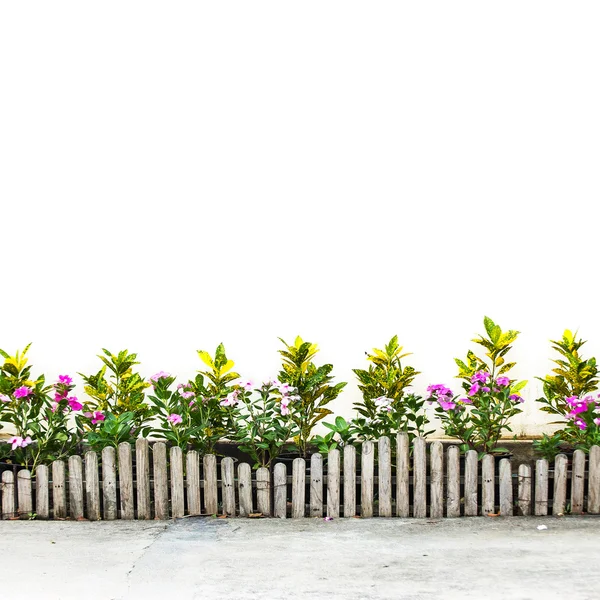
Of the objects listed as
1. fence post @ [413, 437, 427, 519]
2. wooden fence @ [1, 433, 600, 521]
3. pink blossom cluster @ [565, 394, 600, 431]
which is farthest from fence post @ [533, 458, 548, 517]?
fence post @ [413, 437, 427, 519]

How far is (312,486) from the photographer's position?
4.57 meters

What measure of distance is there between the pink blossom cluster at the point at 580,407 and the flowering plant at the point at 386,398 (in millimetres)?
865

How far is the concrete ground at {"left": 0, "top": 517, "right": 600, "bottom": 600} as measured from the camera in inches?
131

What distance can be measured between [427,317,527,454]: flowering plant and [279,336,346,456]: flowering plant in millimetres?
633

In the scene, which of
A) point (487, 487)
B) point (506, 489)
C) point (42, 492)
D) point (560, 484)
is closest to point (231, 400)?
point (42, 492)

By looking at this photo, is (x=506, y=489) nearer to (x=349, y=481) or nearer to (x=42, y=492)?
(x=349, y=481)

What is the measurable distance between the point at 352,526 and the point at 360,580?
3.05 ft

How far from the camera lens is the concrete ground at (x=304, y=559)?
3.32 metres

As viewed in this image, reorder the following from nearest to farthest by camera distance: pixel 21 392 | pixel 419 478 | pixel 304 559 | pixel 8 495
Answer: pixel 304 559 < pixel 419 478 < pixel 8 495 < pixel 21 392

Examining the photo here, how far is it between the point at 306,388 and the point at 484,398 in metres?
1.08

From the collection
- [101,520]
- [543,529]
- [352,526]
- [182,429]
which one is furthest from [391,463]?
[101,520]

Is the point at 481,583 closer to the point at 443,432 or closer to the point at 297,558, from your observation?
the point at 297,558

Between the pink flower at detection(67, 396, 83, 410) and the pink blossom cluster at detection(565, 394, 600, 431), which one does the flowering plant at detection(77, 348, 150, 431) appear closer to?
the pink flower at detection(67, 396, 83, 410)

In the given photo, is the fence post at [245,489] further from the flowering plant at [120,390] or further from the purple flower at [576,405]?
the purple flower at [576,405]
